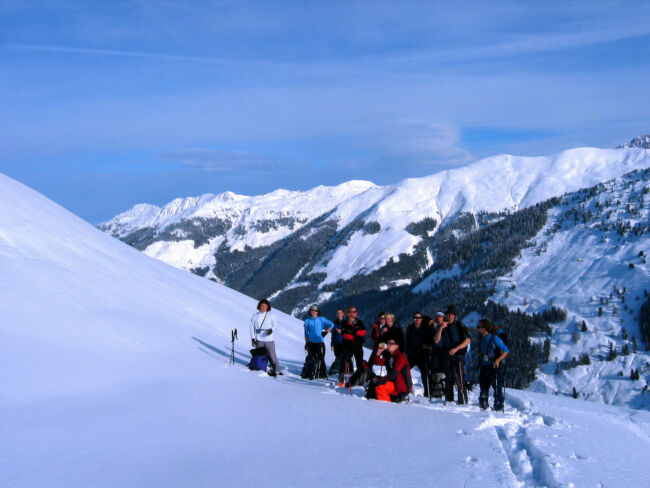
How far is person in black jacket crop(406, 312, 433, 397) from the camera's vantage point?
1582 centimetres

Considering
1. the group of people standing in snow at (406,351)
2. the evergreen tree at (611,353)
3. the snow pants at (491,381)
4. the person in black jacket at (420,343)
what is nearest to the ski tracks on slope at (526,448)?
the snow pants at (491,381)

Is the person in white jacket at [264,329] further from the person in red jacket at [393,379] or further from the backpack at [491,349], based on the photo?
the backpack at [491,349]

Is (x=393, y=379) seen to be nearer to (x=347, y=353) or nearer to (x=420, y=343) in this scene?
(x=420, y=343)

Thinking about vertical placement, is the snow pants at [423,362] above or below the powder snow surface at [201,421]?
above

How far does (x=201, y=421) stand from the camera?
10.9m

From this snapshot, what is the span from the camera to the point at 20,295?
17.2m

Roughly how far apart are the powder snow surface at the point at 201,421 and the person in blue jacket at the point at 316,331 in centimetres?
102

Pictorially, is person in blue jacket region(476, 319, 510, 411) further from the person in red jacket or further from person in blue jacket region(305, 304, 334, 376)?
person in blue jacket region(305, 304, 334, 376)

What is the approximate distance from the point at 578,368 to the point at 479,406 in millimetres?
150986

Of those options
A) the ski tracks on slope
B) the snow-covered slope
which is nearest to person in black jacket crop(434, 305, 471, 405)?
the ski tracks on slope

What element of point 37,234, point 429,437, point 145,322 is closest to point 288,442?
point 429,437

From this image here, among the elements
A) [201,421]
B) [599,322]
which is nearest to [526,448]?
[201,421]

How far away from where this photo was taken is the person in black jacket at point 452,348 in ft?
49.1

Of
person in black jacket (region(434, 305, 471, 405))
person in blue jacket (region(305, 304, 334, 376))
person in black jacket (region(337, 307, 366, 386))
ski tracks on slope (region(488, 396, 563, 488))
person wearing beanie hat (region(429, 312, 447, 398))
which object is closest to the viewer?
ski tracks on slope (region(488, 396, 563, 488))
